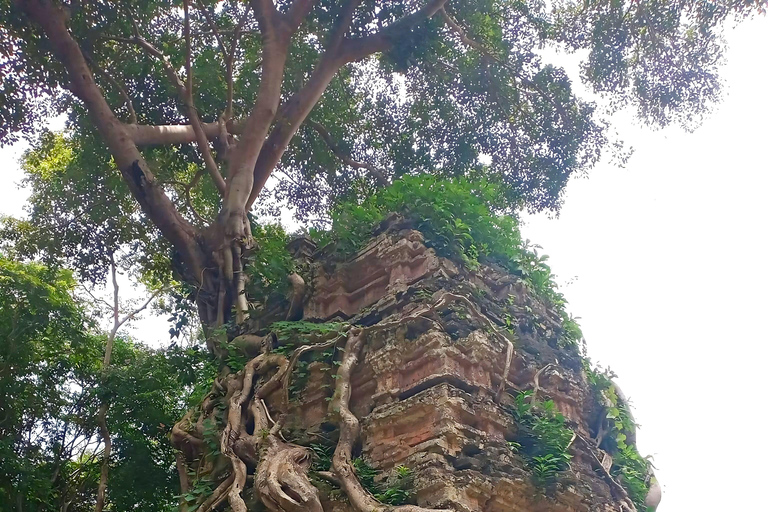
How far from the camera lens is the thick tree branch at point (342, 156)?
10.9 metres

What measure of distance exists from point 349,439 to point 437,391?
0.65 metres

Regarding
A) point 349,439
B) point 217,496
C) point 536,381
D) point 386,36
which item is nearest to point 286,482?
point 349,439

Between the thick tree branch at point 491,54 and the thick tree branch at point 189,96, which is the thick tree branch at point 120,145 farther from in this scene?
the thick tree branch at point 491,54

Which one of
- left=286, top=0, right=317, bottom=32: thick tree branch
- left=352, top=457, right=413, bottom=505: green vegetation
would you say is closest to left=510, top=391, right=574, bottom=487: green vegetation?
left=352, top=457, right=413, bottom=505: green vegetation

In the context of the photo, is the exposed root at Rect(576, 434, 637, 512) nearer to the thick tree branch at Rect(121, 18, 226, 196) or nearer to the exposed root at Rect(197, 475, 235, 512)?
the exposed root at Rect(197, 475, 235, 512)

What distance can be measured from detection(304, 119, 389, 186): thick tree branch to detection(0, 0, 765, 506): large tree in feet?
0.11

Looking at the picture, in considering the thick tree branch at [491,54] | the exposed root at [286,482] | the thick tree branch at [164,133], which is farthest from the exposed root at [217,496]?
the thick tree branch at [491,54]

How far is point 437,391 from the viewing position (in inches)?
167

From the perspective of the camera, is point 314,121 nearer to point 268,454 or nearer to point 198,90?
point 198,90

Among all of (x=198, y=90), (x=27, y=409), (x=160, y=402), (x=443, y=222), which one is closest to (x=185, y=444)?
(x=443, y=222)

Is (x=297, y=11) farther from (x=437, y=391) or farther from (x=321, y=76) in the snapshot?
(x=437, y=391)

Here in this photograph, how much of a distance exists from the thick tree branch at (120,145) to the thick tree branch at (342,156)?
364cm

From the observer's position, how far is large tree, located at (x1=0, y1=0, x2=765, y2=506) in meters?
8.02

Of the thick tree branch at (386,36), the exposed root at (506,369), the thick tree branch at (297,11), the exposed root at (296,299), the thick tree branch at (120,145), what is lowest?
the exposed root at (506,369)
